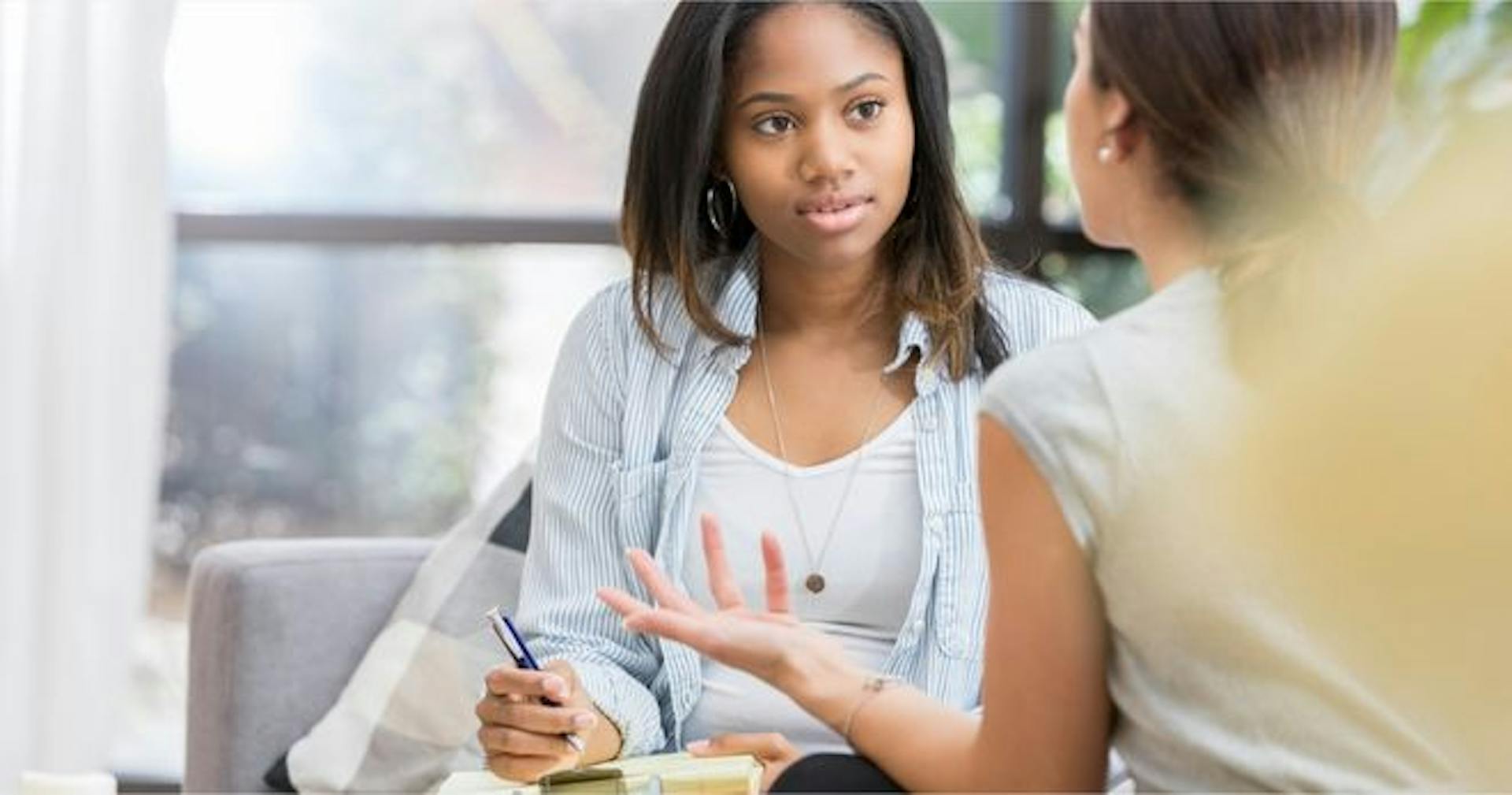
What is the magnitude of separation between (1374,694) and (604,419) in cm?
105

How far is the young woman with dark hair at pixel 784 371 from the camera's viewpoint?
7.18 ft

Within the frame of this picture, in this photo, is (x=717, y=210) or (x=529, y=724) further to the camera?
(x=717, y=210)

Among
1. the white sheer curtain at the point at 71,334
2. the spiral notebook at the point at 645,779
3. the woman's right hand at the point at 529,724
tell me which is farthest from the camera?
the white sheer curtain at the point at 71,334

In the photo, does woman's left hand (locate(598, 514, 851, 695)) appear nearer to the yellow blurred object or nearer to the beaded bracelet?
the beaded bracelet

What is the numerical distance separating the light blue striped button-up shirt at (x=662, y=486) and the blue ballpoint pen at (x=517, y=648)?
151mm

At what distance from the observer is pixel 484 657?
2680 mm

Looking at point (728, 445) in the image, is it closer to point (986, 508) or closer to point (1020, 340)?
point (1020, 340)

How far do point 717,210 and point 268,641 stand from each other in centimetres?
73

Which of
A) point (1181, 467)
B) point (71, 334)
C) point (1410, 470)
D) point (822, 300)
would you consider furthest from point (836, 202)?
point (71, 334)

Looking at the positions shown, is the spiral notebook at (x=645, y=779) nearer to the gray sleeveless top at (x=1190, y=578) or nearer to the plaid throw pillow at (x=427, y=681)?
the gray sleeveless top at (x=1190, y=578)

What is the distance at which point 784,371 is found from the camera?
2303 mm

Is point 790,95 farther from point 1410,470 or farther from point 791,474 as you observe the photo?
point 1410,470

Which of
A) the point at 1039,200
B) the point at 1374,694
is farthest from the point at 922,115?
the point at 1039,200

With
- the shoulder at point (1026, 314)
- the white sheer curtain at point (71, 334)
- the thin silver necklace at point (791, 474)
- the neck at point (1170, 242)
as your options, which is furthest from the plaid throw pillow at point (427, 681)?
the neck at point (1170, 242)
